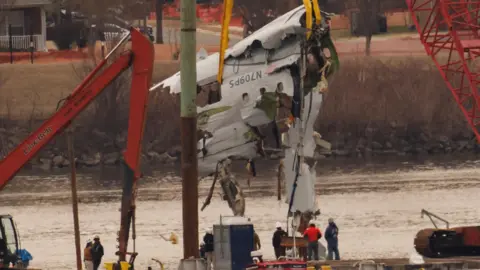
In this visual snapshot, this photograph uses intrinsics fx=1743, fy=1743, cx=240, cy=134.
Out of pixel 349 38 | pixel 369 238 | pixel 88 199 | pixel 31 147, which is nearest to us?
pixel 31 147

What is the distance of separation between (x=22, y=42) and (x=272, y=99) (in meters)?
74.8

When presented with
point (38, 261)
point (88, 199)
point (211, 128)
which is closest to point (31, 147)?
point (211, 128)

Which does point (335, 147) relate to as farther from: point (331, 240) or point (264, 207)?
point (331, 240)

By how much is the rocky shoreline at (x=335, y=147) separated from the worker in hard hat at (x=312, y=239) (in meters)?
49.5

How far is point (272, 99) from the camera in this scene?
136 feet

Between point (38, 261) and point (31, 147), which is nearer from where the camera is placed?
point (31, 147)

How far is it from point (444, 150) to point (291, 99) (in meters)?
55.1

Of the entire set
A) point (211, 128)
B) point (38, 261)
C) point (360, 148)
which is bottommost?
point (360, 148)

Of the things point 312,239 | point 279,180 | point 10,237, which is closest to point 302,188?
point 279,180

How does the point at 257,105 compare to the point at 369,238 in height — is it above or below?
above

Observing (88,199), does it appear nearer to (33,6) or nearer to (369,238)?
(369,238)

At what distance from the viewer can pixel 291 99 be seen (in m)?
41.2

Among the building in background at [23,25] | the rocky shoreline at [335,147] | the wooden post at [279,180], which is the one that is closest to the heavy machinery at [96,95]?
the wooden post at [279,180]

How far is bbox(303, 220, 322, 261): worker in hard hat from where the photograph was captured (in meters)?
41.2
